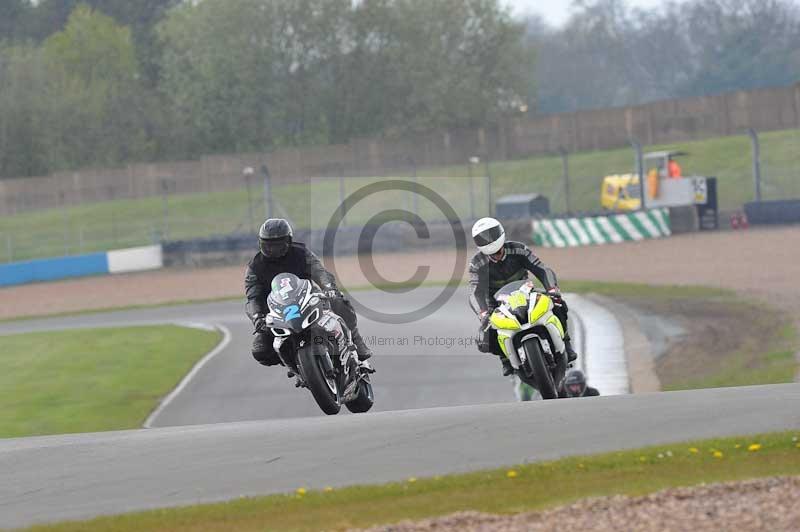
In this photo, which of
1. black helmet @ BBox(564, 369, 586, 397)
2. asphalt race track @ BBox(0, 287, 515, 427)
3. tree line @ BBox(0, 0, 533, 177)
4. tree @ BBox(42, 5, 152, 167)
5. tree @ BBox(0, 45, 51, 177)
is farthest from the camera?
tree line @ BBox(0, 0, 533, 177)

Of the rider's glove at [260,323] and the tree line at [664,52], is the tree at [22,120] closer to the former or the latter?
the tree line at [664,52]

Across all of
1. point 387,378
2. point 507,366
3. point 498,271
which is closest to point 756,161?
point 387,378

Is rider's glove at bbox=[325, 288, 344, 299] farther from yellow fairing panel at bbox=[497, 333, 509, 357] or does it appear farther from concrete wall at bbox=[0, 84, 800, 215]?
concrete wall at bbox=[0, 84, 800, 215]

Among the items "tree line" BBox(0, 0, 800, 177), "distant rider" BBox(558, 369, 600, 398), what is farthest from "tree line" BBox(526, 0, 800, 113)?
"distant rider" BBox(558, 369, 600, 398)

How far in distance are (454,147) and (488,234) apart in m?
48.1

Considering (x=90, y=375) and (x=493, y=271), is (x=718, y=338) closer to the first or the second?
(x=493, y=271)

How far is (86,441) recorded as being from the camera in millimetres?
9438

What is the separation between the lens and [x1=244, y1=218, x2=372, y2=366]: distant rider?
11.0 metres

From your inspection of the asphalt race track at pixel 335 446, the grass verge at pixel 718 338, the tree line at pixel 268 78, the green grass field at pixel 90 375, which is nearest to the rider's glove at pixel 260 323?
the asphalt race track at pixel 335 446

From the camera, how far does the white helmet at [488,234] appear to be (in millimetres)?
11445

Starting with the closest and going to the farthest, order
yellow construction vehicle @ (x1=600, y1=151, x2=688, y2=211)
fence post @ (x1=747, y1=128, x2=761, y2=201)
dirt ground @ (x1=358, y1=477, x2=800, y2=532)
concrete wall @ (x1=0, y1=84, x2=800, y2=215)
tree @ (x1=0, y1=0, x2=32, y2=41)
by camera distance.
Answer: dirt ground @ (x1=358, y1=477, x2=800, y2=532) → fence post @ (x1=747, y1=128, x2=761, y2=201) → yellow construction vehicle @ (x1=600, y1=151, x2=688, y2=211) → concrete wall @ (x1=0, y1=84, x2=800, y2=215) → tree @ (x1=0, y1=0, x2=32, y2=41)

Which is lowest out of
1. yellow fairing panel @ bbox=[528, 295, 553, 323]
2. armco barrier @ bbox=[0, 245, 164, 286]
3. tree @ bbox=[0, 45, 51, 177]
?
armco barrier @ bbox=[0, 245, 164, 286]

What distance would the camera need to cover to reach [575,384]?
12.6m

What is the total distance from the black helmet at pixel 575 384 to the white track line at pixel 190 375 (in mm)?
4814
